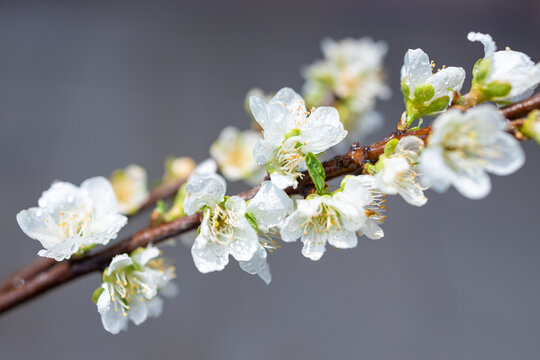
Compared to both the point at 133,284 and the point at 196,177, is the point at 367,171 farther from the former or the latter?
the point at 133,284

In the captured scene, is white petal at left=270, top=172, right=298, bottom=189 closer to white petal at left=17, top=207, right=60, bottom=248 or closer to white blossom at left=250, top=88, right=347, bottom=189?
white blossom at left=250, top=88, right=347, bottom=189

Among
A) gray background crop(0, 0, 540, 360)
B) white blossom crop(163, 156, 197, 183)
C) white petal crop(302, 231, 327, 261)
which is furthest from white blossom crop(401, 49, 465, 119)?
gray background crop(0, 0, 540, 360)

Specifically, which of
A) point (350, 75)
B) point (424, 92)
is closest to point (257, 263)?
point (424, 92)

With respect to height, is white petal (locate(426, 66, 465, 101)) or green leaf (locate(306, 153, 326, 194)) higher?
white petal (locate(426, 66, 465, 101))

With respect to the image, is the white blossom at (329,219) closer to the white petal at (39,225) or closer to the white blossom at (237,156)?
the white petal at (39,225)

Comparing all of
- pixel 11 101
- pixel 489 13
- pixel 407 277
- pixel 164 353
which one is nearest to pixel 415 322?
pixel 407 277
